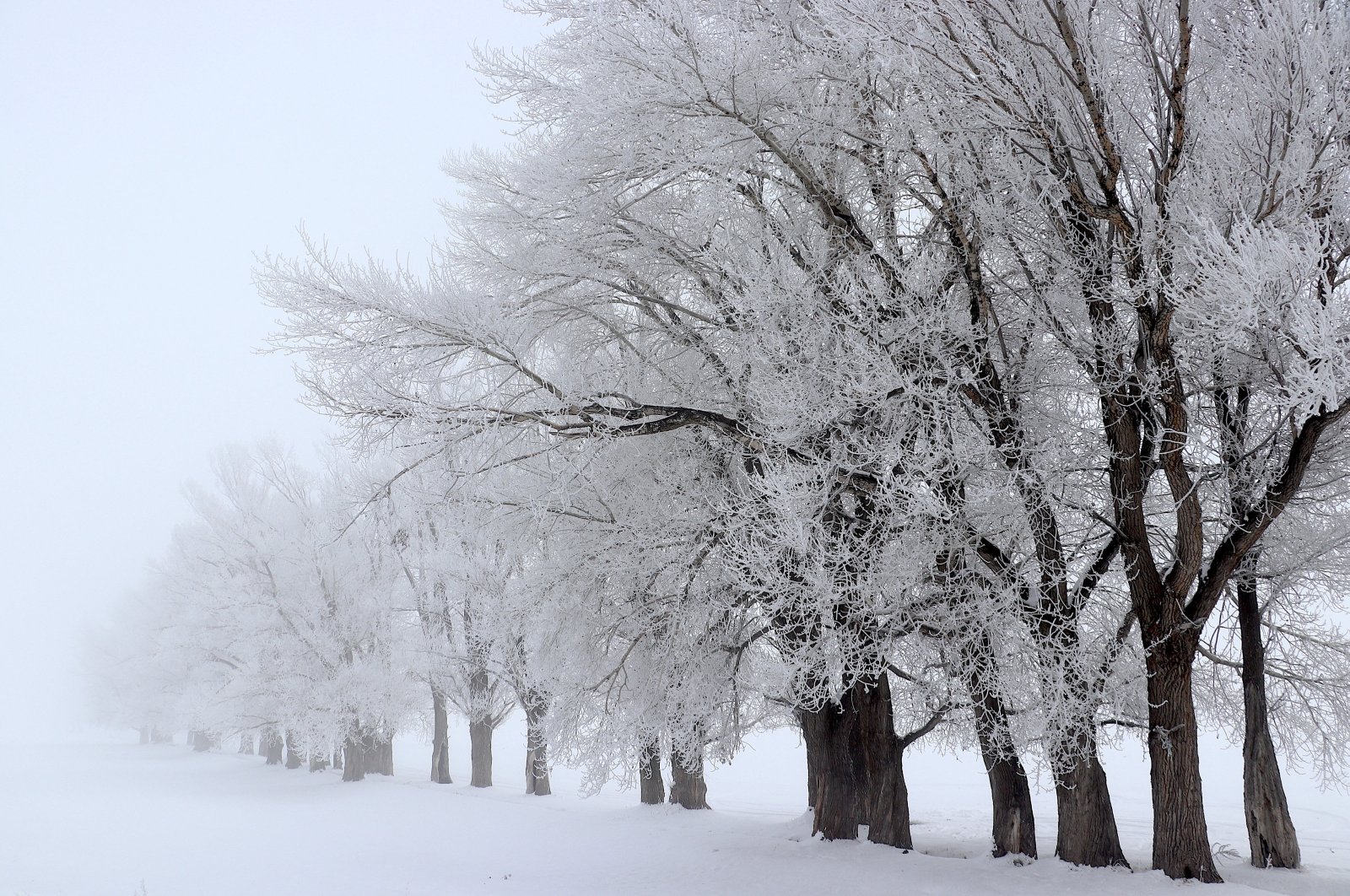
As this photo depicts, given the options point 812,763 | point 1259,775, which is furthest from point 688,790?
point 1259,775

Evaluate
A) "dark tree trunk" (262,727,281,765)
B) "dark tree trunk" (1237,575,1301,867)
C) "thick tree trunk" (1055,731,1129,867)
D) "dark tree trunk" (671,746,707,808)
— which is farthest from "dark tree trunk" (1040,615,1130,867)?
"dark tree trunk" (262,727,281,765)

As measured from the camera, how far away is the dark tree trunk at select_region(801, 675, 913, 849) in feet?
32.4

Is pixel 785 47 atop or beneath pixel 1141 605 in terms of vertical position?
atop

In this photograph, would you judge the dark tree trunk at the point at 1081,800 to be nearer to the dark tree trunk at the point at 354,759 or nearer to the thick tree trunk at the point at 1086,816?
the thick tree trunk at the point at 1086,816

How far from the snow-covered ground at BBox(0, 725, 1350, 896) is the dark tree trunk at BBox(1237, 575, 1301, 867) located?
0.82 ft

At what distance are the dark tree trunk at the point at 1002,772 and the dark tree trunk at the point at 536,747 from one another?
24.7ft

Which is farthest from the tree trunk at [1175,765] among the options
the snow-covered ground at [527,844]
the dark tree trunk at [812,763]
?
the dark tree trunk at [812,763]

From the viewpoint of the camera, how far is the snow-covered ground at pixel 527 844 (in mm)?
8516

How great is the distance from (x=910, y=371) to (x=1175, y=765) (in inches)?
153

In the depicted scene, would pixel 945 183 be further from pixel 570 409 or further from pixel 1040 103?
pixel 570 409

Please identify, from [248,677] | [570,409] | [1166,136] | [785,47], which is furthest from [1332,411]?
[248,677]

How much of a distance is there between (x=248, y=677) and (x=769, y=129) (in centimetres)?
2434

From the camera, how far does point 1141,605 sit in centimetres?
768

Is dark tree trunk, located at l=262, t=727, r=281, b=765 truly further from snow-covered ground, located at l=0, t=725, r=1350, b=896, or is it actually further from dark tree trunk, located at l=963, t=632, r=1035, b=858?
dark tree trunk, located at l=963, t=632, r=1035, b=858
